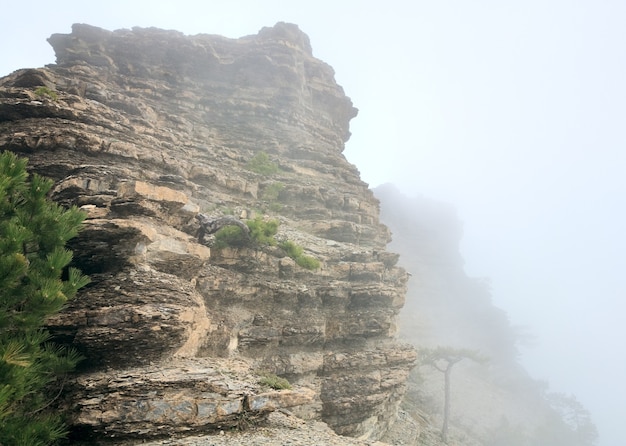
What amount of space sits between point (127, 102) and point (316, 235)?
777 inches

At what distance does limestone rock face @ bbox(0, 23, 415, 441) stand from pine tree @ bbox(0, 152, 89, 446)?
3.63 feet

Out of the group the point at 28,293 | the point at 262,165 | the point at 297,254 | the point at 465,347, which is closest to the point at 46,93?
the point at 28,293

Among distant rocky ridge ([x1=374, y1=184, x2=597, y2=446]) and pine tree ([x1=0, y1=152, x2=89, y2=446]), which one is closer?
pine tree ([x1=0, y1=152, x2=89, y2=446])

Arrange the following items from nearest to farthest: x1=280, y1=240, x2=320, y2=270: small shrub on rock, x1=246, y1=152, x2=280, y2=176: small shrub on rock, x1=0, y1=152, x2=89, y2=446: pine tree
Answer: x1=0, y1=152, x2=89, y2=446: pine tree < x1=280, y1=240, x2=320, y2=270: small shrub on rock < x1=246, y1=152, x2=280, y2=176: small shrub on rock

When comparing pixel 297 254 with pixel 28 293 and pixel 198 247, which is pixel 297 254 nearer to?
pixel 198 247

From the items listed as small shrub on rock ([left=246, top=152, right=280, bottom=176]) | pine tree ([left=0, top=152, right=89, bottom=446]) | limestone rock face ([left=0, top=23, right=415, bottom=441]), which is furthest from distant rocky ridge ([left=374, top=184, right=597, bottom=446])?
pine tree ([left=0, top=152, right=89, bottom=446])

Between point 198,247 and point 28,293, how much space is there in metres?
7.88

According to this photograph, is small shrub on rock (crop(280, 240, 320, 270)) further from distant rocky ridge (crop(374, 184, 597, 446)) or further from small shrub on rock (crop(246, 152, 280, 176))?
distant rocky ridge (crop(374, 184, 597, 446))

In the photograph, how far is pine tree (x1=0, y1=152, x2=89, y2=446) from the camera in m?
8.14

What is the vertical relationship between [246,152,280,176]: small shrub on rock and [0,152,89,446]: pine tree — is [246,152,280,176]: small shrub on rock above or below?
above

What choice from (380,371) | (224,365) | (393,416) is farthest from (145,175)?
(393,416)

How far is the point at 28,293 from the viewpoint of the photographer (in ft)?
28.8

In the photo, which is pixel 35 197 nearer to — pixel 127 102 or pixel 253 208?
pixel 253 208

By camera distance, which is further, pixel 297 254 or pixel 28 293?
pixel 297 254
